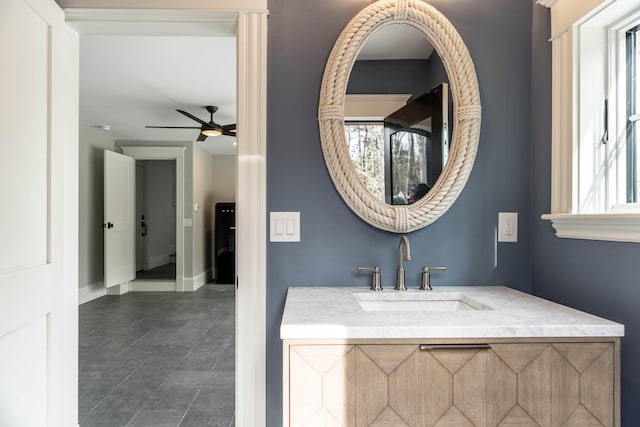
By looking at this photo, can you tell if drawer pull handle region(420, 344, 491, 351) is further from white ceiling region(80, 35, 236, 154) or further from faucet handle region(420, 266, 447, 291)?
white ceiling region(80, 35, 236, 154)

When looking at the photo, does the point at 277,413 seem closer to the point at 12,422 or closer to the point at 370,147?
the point at 12,422

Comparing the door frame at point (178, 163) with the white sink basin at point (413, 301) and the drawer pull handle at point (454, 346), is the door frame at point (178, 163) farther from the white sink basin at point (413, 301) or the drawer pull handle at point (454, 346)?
the drawer pull handle at point (454, 346)

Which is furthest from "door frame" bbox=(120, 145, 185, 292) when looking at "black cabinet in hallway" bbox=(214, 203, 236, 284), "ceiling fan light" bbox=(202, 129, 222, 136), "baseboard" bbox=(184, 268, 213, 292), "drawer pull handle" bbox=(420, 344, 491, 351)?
"drawer pull handle" bbox=(420, 344, 491, 351)

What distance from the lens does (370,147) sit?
1.51 meters

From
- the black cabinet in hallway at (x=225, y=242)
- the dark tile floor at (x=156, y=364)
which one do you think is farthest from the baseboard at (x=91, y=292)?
the black cabinet in hallway at (x=225, y=242)

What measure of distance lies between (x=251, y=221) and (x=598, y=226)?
3.82 ft

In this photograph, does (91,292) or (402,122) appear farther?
(91,292)

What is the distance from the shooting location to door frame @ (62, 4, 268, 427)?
1.45m

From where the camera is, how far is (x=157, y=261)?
8.18m

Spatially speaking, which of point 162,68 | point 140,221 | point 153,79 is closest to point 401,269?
point 162,68

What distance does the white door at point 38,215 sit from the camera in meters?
1.18

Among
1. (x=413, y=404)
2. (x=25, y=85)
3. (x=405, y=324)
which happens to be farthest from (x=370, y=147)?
(x=25, y=85)

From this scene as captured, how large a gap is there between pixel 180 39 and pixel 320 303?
2216 millimetres

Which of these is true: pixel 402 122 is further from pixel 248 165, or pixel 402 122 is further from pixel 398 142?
pixel 248 165
